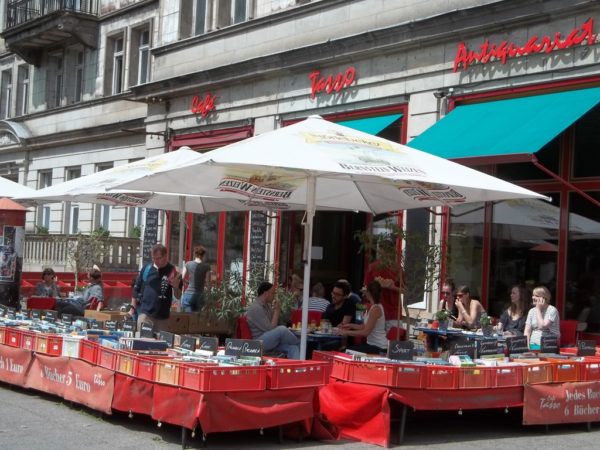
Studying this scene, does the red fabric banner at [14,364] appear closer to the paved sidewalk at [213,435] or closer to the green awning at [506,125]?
the paved sidewalk at [213,435]

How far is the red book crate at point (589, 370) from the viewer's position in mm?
9523

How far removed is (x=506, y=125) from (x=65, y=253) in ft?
52.9

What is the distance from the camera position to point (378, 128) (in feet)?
56.6

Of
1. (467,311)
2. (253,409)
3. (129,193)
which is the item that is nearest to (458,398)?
(253,409)

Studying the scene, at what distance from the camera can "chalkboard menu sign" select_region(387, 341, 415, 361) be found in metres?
8.76

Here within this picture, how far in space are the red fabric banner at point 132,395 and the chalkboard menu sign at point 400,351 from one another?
2197 millimetres

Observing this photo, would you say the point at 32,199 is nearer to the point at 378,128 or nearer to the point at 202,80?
the point at 378,128

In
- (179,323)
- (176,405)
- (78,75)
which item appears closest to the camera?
(176,405)

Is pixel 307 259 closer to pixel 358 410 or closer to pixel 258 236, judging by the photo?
pixel 358 410

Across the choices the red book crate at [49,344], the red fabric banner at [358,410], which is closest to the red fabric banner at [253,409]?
the red fabric banner at [358,410]

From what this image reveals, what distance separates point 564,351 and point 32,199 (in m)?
8.23

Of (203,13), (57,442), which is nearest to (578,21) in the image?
(57,442)

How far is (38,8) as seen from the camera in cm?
3262

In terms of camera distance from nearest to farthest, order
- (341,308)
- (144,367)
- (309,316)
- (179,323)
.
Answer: (144,367) → (341,308) → (309,316) → (179,323)
